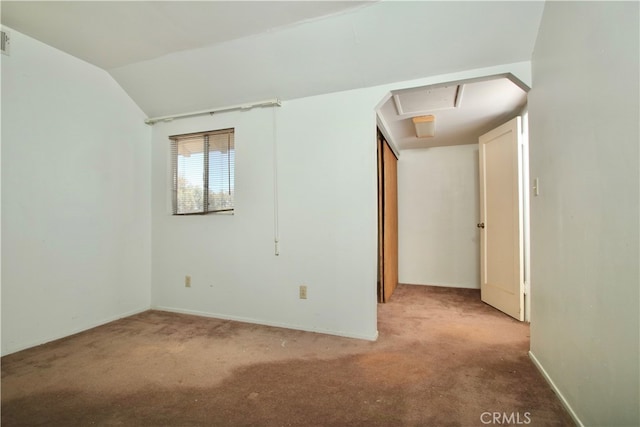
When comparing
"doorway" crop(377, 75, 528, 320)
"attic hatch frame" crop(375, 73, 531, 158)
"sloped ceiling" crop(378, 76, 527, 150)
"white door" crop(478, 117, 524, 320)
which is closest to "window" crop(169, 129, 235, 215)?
"attic hatch frame" crop(375, 73, 531, 158)

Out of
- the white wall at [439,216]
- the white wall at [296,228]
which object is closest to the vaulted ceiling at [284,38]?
the white wall at [296,228]

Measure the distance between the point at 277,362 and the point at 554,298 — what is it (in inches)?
73.1

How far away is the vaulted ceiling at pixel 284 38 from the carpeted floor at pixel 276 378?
87.6 inches

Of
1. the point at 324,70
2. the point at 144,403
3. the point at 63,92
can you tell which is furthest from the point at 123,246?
the point at 324,70

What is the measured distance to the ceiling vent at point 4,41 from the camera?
2.14 m

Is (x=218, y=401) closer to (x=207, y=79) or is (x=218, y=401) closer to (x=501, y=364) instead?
(x=501, y=364)

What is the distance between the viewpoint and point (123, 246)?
10.0ft

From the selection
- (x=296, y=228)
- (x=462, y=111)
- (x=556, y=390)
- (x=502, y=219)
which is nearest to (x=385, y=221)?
(x=502, y=219)

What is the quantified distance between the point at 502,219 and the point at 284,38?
293cm

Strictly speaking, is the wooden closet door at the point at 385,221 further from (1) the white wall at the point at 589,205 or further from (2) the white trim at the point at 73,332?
(2) the white trim at the point at 73,332

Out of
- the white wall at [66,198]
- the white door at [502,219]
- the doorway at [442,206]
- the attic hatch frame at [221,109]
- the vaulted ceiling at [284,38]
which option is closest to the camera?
the vaulted ceiling at [284,38]

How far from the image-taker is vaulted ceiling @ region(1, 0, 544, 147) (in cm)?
192

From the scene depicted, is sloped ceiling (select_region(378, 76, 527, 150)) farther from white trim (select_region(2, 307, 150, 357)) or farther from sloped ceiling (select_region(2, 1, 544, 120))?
white trim (select_region(2, 307, 150, 357))

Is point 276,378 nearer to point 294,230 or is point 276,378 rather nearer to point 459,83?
point 294,230
